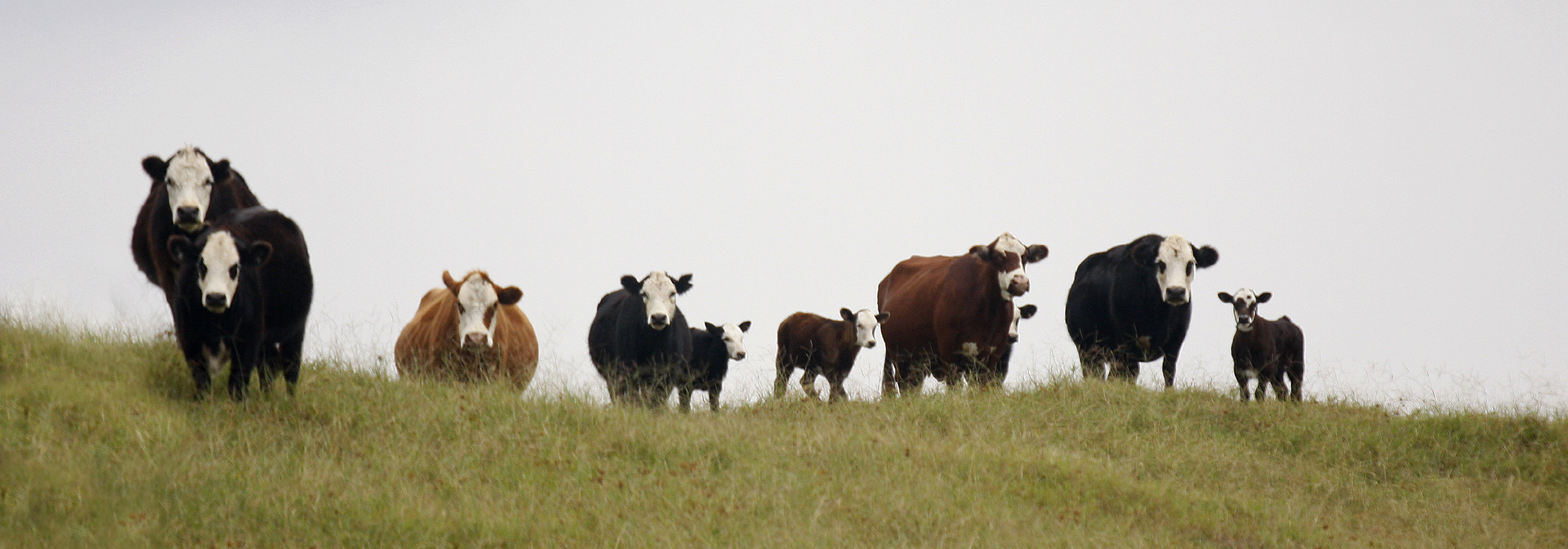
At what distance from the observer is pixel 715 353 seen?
1488cm

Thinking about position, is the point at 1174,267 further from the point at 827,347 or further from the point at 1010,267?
the point at 827,347

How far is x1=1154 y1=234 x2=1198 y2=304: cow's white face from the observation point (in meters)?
12.2

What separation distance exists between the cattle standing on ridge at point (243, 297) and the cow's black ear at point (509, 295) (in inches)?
101

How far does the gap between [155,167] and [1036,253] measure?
30.4ft

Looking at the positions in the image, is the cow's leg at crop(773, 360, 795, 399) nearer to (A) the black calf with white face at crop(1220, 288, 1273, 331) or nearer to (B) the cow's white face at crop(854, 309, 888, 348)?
(B) the cow's white face at crop(854, 309, 888, 348)

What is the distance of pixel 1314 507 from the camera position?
8867 millimetres

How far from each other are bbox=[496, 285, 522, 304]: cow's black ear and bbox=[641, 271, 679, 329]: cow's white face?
4.33 feet

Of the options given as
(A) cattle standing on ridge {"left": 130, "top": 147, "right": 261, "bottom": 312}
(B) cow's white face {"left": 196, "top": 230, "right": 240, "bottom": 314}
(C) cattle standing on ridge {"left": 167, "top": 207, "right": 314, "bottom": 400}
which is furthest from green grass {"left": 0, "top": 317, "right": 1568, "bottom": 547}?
(B) cow's white face {"left": 196, "top": 230, "right": 240, "bottom": 314}

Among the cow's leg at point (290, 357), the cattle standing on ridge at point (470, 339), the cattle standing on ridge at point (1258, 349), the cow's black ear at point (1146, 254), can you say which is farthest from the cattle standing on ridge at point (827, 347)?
the cow's leg at point (290, 357)

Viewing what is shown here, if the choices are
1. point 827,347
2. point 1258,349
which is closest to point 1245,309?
point 1258,349

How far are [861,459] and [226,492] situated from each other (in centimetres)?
408

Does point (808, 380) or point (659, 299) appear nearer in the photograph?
point (659, 299)

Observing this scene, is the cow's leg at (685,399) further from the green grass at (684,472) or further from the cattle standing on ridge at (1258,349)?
the cattle standing on ridge at (1258,349)

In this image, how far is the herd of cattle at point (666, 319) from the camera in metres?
8.34
